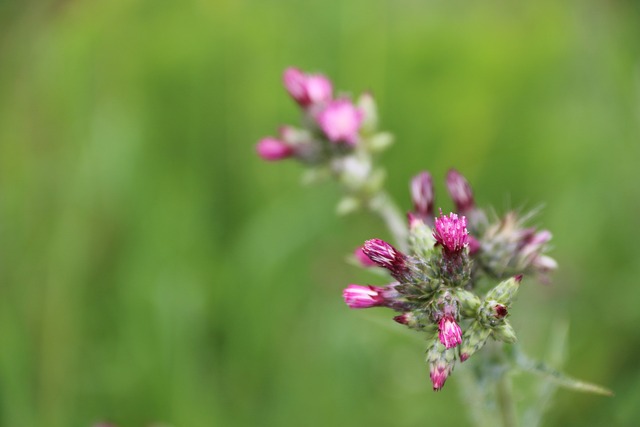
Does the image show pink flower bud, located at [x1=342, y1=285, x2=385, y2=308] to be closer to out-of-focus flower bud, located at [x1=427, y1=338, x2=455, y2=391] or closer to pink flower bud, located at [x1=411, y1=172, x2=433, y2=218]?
out-of-focus flower bud, located at [x1=427, y1=338, x2=455, y2=391]

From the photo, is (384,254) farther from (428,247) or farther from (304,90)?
(304,90)

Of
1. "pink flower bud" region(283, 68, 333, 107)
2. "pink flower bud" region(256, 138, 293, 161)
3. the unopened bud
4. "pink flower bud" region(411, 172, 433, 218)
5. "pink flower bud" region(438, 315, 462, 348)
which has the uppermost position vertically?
"pink flower bud" region(283, 68, 333, 107)

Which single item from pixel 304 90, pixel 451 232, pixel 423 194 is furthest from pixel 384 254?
pixel 304 90

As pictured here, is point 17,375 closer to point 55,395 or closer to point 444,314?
point 55,395

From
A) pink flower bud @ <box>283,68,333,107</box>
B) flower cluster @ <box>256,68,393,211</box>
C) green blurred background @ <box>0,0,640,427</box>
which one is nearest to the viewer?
flower cluster @ <box>256,68,393,211</box>

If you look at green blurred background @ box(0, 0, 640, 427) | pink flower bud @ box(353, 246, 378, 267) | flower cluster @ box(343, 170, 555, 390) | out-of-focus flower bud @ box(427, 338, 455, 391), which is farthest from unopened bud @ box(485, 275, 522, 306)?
green blurred background @ box(0, 0, 640, 427)

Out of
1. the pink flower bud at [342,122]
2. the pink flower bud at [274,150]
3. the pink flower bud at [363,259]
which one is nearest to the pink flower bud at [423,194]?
the pink flower bud at [363,259]

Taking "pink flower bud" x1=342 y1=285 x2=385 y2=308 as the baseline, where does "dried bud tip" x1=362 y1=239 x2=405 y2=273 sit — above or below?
above

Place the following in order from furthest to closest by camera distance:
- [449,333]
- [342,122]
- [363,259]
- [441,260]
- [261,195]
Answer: [261,195]
[342,122]
[363,259]
[441,260]
[449,333]
